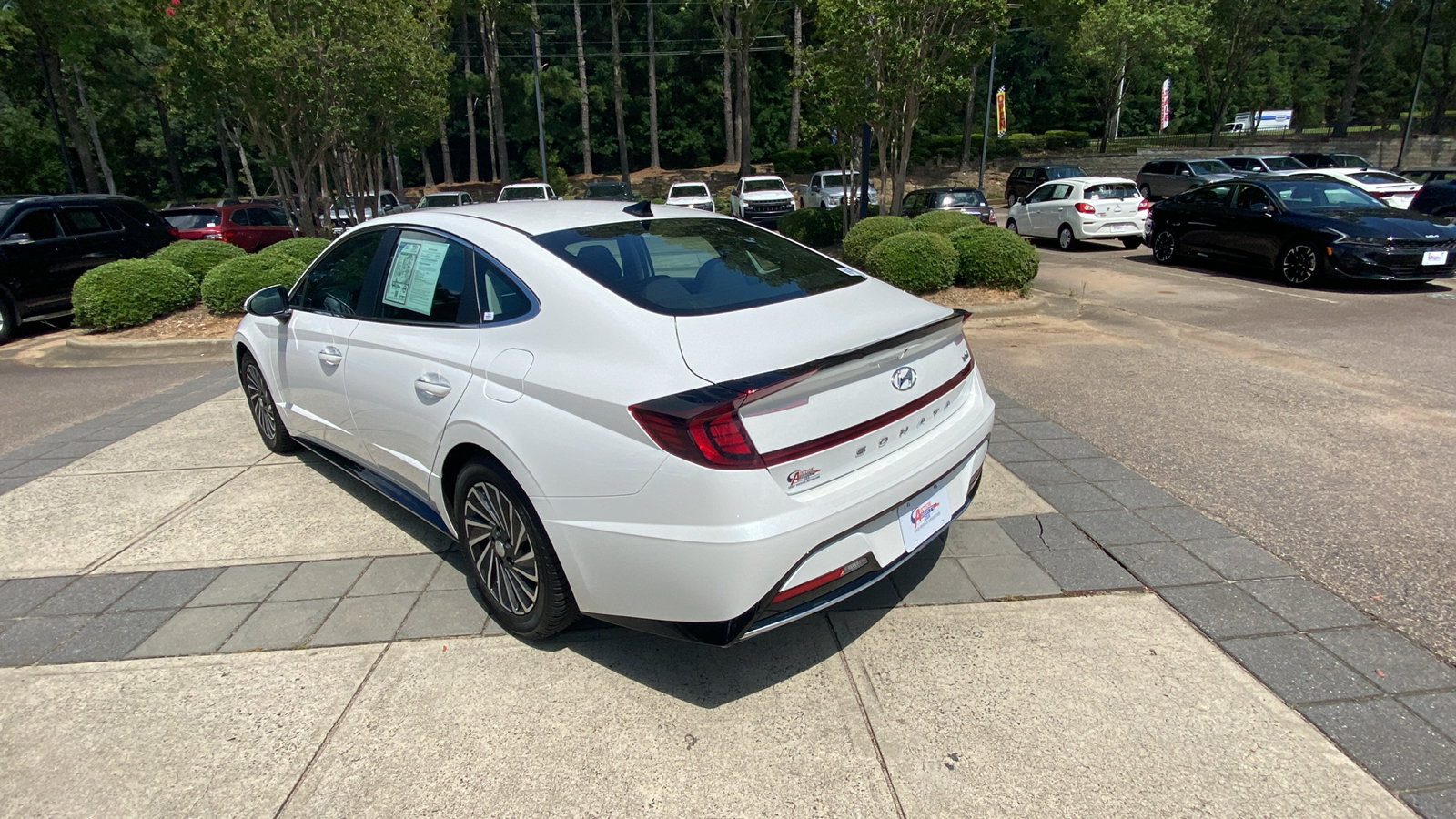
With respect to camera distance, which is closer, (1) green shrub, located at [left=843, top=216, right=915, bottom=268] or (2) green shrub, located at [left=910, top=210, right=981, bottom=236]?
(1) green shrub, located at [left=843, top=216, right=915, bottom=268]

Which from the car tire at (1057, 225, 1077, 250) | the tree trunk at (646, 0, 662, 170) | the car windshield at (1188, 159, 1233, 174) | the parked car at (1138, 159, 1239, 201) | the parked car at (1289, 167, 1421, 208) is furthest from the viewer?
the tree trunk at (646, 0, 662, 170)

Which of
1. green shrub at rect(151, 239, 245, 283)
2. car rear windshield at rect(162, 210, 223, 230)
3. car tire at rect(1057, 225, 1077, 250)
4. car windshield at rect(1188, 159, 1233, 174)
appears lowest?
car tire at rect(1057, 225, 1077, 250)

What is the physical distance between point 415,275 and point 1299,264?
1161 cm

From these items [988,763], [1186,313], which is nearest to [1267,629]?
[988,763]

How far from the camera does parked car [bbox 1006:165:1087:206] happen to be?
78.9ft

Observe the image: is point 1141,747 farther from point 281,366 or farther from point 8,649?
point 281,366

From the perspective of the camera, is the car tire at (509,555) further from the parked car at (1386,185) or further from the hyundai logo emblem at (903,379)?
the parked car at (1386,185)

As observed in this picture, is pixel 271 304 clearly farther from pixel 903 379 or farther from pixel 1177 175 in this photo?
pixel 1177 175

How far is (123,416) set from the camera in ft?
21.3

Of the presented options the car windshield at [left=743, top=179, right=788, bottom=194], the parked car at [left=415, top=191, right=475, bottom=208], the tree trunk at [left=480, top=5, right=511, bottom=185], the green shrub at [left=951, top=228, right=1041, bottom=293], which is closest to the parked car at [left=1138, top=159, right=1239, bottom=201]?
Answer: the car windshield at [left=743, top=179, right=788, bottom=194]

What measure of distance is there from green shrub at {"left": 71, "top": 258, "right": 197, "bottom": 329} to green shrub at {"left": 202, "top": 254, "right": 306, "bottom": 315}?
0.60 m

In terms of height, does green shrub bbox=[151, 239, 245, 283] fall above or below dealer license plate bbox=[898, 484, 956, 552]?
above

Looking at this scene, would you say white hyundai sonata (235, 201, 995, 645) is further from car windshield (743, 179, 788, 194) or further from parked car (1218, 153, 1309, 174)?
parked car (1218, 153, 1309, 174)

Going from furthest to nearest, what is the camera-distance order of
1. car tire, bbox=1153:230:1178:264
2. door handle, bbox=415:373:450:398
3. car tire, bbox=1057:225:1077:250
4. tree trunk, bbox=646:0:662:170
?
1. tree trunk, bbox=646:0:662:170
2. car tire, bbox=1057:225:1077:250
3. car tire, bbox=1153:230:1178:264
4. door handle, bbox=415:373:450:398
